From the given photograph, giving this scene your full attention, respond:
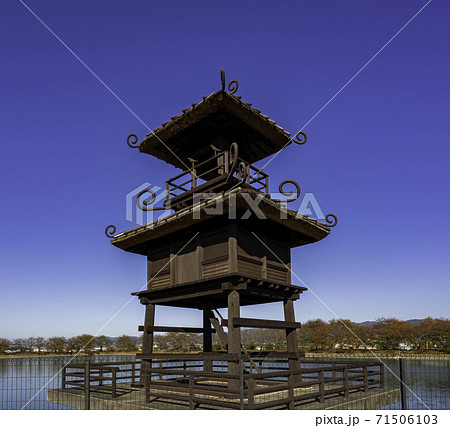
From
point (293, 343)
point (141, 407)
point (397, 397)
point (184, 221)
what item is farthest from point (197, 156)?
point (397, 397)

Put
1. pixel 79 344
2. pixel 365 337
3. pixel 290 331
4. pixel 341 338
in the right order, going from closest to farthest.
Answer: pixel 290 331 < pixel 341 338 < pixel 365 337 < pixel 79 344

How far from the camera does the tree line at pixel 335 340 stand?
220 feet

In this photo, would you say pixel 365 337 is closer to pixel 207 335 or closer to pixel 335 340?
pixel 335 340

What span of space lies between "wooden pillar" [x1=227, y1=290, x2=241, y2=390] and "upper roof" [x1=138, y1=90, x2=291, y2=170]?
17.2 ft

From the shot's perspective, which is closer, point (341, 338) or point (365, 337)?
point (341, 338)

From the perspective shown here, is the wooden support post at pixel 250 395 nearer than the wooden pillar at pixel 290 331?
Yes

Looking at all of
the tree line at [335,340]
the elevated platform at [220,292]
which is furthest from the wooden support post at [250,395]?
the tree line at [335,340]

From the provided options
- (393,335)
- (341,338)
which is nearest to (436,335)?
(393,335)

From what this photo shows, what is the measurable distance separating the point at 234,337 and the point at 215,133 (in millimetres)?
6740

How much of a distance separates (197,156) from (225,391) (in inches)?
322

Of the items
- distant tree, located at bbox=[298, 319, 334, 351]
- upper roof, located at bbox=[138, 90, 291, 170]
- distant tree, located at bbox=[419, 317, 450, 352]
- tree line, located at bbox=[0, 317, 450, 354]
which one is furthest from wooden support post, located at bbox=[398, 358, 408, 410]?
distant tree, located at bbox=[298, 319, 334, 351]

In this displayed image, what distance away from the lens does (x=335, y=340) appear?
239 ft

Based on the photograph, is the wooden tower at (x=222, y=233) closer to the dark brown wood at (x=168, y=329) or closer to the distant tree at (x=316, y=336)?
the dark brown wood at (x=168, y=329)

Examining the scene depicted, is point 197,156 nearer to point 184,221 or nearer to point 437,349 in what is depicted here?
point 184,221
